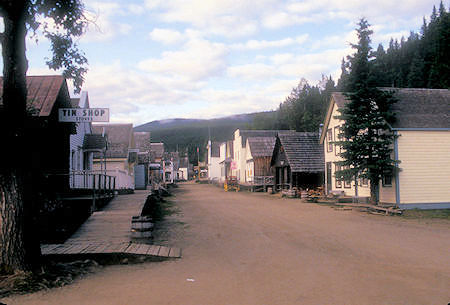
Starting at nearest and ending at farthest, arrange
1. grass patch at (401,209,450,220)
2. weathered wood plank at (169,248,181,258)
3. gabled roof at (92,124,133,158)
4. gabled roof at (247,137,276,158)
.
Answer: weathered wood plank at (169,248,181,258) → grass patch at (401,209,450,220) → gabled roof at (92,124,133,158) → gabled roof at (247,137,276,158)

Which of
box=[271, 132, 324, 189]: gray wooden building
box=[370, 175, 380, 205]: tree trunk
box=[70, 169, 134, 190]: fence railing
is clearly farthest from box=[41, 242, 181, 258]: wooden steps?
box=[271, 132, 324, 189]: gray wooden building

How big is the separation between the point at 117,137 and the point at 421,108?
24.2 metres

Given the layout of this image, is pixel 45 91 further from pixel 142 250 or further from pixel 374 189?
pixel 374 189

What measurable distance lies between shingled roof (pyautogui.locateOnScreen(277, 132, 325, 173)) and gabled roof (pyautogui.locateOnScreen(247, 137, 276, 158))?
10442 mm

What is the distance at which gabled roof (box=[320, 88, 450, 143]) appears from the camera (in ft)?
69.7

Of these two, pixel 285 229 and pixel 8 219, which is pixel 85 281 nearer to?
pixel 8 219

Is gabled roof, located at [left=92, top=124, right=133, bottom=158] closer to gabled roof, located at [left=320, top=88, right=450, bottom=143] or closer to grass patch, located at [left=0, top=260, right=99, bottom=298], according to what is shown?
gabled roof, located at [left=320, top=88, right=450, bottom=143]

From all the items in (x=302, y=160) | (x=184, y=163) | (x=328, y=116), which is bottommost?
(x=302, y=160)

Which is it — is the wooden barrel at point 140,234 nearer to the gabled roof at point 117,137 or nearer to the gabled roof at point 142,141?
the gabled roof at point 117,137

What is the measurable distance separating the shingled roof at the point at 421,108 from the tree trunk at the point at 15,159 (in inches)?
672

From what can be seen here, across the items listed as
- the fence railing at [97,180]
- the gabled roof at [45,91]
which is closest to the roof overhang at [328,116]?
the fence railing at [97,180]

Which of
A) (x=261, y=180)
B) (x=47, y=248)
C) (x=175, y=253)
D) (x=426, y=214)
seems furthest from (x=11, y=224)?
(x=261, y=180)

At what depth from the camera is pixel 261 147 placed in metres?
45.3

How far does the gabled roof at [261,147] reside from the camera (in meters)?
44.7
